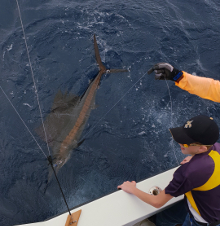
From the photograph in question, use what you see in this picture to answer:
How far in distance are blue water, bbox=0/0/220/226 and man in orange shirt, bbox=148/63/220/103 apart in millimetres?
1664

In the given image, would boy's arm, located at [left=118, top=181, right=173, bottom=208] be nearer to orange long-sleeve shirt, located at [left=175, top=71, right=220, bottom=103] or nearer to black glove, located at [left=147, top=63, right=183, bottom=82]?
orange long-sleeve shirt, located at [left=175, top=71, right=220, bottom=103]

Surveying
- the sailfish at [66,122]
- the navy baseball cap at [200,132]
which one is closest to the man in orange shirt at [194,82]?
the navy baseball cap at [200,132]

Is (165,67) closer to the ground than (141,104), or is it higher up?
higher up

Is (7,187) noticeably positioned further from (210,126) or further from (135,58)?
(135,58)

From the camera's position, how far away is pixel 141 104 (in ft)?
16.0

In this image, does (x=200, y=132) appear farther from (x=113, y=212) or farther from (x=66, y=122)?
(x=66, y=122)

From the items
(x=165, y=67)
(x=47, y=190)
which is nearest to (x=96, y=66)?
(x=165, y=67)

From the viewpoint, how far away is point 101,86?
507 cm

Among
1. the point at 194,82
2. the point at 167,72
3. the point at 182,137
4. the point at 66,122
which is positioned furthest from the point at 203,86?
the point at 66,122

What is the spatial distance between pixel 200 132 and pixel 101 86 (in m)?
3.58

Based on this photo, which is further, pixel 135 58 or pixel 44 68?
pixel 135 58

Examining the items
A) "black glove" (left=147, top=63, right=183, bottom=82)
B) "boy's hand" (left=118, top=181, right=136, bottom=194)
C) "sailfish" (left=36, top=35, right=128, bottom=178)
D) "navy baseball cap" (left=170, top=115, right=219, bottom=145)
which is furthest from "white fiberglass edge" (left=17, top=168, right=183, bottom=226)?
"black glove" (left=147, top=63, right=183, bottom=82)

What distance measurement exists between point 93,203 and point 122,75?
140 inches

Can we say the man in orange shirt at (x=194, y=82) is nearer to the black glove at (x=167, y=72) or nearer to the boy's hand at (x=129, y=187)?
the black glove at (x=167, y=72)
